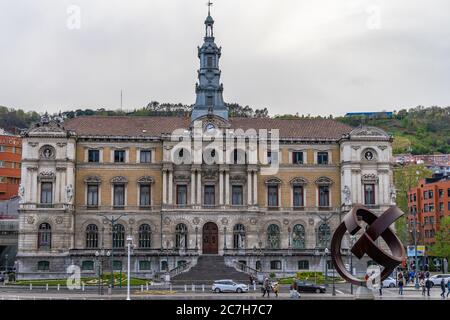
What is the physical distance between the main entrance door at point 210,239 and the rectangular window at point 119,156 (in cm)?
1197

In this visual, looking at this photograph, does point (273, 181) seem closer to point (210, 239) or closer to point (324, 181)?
point (324, 181)

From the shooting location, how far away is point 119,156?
3000 inches

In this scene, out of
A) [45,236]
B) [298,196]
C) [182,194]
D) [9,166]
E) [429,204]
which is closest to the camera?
[45,236]

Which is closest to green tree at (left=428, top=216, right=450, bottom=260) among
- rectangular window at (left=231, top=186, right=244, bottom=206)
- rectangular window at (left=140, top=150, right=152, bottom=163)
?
rectangular window at (left=231, top=186, right=244, bottom=206)

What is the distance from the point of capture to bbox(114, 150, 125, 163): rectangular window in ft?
250

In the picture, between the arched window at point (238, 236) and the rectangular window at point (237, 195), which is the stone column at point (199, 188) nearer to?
the rectangular window at point (237, 195)

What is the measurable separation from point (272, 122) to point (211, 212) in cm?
1387

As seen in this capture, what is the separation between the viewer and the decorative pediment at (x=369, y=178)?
75875 millimetres

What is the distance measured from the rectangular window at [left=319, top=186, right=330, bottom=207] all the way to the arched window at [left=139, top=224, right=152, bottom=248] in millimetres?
19672

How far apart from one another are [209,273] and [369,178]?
21456 mm

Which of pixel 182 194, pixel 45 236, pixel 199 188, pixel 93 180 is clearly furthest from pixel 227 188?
pixel 45 236

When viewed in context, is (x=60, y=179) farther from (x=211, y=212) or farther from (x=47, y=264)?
(x=211, y=212)

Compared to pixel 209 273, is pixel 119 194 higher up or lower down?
higher up
